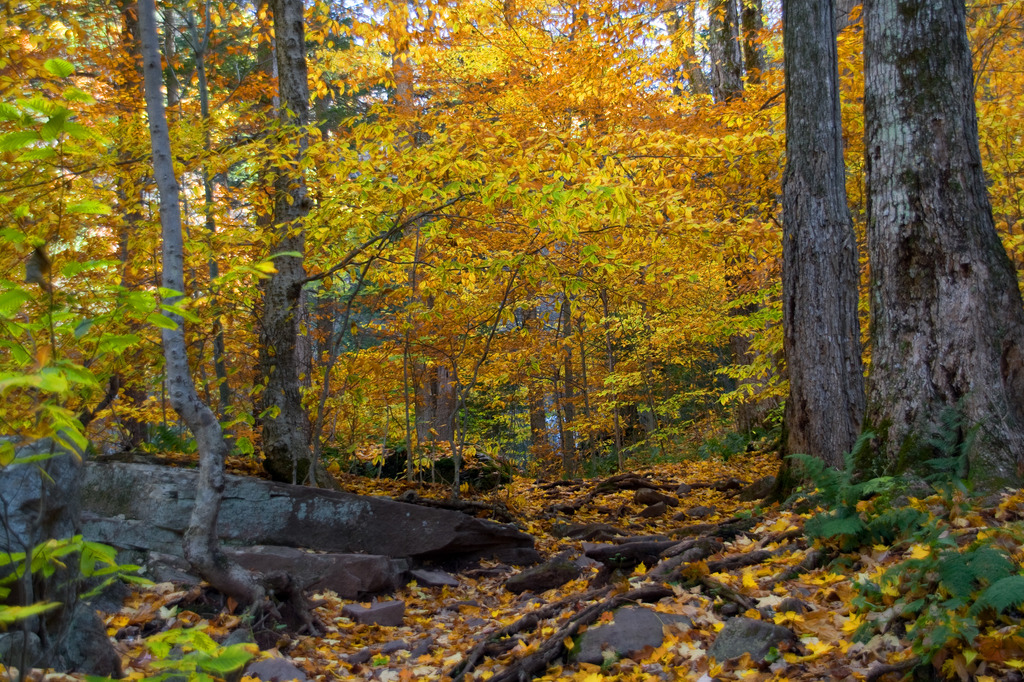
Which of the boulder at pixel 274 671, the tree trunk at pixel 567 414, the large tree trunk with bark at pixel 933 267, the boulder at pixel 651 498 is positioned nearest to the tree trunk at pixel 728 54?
the tree trunk at pixel 567 414

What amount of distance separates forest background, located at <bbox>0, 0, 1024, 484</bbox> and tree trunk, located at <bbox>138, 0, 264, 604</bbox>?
0.45 m

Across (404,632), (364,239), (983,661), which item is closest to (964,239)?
(983,661)

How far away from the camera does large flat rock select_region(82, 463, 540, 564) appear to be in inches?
232

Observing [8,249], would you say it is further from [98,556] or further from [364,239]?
[364,239]

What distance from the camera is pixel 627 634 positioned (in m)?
3.54

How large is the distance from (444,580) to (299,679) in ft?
8.49

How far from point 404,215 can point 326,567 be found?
326 cm

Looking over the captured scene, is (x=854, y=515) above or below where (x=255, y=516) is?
above

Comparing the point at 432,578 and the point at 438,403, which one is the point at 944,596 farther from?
the point at 438,403

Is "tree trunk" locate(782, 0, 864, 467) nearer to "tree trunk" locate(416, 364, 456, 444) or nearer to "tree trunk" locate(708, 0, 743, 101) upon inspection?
"tree trunk" locate(416, 364, 456, 444)

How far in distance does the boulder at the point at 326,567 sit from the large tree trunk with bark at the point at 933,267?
400cm

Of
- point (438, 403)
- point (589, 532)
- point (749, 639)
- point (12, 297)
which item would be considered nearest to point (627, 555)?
point (749, 639)

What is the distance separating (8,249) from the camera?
3.24 metres

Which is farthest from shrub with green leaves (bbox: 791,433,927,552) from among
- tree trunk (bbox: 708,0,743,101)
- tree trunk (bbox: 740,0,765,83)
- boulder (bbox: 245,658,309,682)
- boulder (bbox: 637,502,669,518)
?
tree trunk (bbox: 708,0,743,101)
